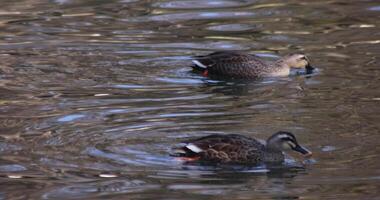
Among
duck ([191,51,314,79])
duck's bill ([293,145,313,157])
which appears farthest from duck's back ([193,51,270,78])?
duck's bill ([293,145,313,157])

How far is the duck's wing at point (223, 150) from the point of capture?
11.3 m

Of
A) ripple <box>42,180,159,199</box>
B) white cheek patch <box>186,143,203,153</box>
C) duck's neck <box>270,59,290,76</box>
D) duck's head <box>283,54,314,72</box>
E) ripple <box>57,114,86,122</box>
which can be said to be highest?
white cheek patch <box>186,143,203,153</box>

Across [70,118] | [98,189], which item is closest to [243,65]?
[70,118]

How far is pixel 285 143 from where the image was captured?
11328mm

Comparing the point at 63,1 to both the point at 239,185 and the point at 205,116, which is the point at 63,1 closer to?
the point at 205,116

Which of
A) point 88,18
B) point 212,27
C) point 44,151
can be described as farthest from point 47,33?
point 44,151

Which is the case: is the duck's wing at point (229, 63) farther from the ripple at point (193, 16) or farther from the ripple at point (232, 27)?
the ripple at point (193, 16)

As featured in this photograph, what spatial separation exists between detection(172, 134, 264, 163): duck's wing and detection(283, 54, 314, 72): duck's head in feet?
16.1

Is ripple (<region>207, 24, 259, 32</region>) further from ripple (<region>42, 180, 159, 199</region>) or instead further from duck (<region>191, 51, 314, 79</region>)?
ripple (<region>42, 180, 159, 199</region>)

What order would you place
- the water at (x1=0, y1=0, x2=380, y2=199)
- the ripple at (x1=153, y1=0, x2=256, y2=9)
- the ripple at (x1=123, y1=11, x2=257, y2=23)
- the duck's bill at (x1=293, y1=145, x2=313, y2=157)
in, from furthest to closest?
the ripple at (x1=153, y1=0, x2=256, y2=9) → the ripple at (x1=123, y1=11, x2=257, y2=23) → the duck's bill at (x1=293, y1=145, x2=313, y2=157) → the water at (x1=0, y1=0, x2=380, y2=199)

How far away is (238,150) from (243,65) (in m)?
5.00

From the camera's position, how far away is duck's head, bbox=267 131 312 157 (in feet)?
37.1

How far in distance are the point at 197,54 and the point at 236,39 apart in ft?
4.49

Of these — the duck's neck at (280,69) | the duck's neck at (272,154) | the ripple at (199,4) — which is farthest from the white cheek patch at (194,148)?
the ripple at (199,4)
